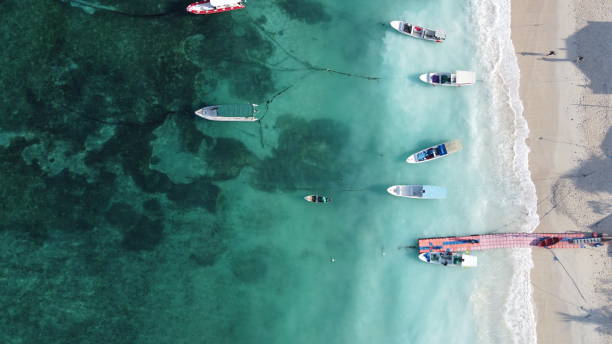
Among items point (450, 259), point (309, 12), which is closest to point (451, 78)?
point (309, 12)

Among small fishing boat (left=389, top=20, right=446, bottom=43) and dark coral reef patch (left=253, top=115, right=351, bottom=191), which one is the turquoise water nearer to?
dark coral reef patch (left=253, top=115, right=351, bottom=191)

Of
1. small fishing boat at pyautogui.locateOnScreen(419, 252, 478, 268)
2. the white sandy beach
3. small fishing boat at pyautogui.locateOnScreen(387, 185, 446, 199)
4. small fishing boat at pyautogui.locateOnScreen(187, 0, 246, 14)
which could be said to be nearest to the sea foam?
the white sandy beach

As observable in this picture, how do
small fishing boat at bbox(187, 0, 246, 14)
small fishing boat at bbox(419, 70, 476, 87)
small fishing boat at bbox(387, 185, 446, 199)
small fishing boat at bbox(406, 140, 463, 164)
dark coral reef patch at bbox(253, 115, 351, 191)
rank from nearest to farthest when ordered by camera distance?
1. small fishing boat at bbox(387, 185, 446, 199)
2. small fishing boat at bbox(406, 140, 463, 164)
3. small fishing boat at bbox(419, 70, 476, 87)
4. dark coral reef patch at bbox(253, 115, 351, 191)
5. small fishing boat at bbox(187, 0, 246, 14)

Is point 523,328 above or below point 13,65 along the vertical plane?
below

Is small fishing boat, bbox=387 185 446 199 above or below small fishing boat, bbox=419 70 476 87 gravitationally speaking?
below

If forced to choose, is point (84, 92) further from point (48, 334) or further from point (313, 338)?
point (313, 338)

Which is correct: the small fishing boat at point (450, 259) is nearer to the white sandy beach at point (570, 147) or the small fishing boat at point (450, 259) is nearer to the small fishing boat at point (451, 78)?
the white sandy beach at point (570, 147)

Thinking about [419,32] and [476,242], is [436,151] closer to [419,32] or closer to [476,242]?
[476,242]

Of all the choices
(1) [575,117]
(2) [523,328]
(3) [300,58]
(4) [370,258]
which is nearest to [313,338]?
(4) [370,258]
